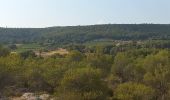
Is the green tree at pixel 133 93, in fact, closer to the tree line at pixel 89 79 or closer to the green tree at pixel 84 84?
the tree line at pixel 89 79

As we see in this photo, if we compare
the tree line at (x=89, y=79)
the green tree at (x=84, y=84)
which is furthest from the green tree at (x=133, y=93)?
the green tree at (x=84, y=84)

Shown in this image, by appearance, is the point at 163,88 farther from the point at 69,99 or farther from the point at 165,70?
the point at 69,99

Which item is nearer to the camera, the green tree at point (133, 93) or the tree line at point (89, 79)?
the green tree at point (133, 93)

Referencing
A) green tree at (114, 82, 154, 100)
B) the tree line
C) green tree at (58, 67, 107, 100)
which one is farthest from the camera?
the tree line

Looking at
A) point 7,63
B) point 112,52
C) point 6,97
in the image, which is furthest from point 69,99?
point 112,52

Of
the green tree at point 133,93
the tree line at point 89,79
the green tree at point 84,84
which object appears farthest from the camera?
the tree line at point 89,79

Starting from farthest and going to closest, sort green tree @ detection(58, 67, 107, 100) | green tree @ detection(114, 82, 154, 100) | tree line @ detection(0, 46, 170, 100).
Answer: tree line @ detection(0, 46, 170, 100), green tree @ detection(58, 67, 107, 100), green tree @ detection(114, 82, 154, 100)

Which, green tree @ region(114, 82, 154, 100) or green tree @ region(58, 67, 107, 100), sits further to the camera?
green tree @ region(58, 67, 107, 100)

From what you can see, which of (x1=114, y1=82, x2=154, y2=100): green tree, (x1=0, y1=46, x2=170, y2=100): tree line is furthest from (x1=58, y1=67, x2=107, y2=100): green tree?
(x1=114, y1=82, x2=154, y2=100): green tree

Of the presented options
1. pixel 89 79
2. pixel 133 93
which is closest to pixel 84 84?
pixel 89 79

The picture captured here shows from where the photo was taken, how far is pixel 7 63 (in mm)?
71625

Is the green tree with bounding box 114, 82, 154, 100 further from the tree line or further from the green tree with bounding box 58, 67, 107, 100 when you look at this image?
the green tree with bounding box 58, 67, 107, 100

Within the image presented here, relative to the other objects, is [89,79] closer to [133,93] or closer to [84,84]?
[84,84]

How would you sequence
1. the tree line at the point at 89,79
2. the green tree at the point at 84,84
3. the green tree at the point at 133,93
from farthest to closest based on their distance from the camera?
the tree line at the point at 89,79 < the green tree at the point at 84,84 < the green tree at the point at 133,93
